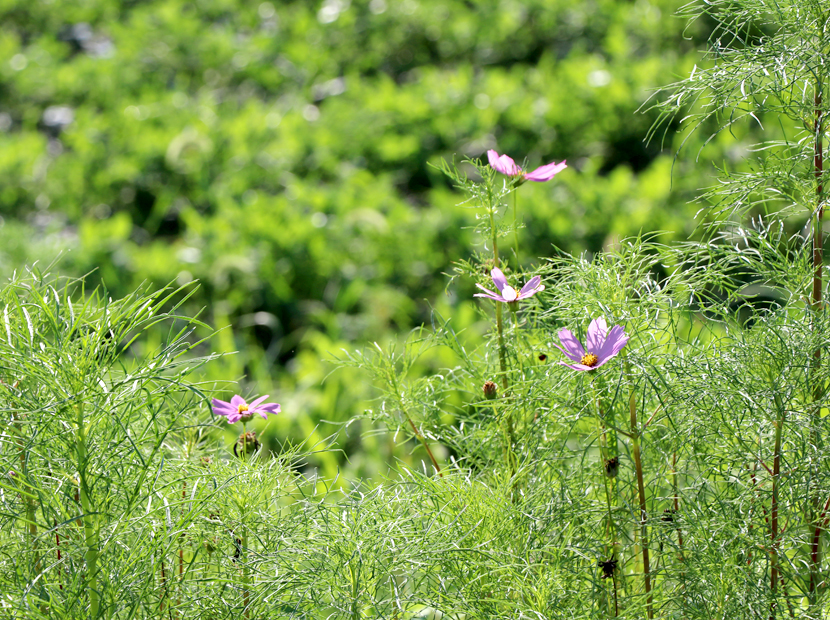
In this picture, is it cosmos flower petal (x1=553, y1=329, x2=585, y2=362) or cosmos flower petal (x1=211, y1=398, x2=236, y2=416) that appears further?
cosmos flower petal (x1=211, y1=398, x2=236, y2=416)

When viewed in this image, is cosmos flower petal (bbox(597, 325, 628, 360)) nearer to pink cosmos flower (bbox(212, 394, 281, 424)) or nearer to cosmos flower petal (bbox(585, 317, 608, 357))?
cosmos flower petal (bbox(585, 317, 608, 357))

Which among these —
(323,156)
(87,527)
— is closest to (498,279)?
(87,527)

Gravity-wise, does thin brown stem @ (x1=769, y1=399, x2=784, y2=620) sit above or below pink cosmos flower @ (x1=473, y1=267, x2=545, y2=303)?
below

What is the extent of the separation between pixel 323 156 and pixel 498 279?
10.6 feet

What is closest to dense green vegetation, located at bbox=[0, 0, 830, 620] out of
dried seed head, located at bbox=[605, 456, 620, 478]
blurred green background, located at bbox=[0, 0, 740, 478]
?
dried seed head, located at bbox=[605, 456, 620, 478]

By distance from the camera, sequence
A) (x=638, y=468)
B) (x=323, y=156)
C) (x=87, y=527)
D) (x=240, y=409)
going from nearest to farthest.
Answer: (x=87, y=527) < (x=638, y=468) < (x=240, y=409) < (x=323, y=156)

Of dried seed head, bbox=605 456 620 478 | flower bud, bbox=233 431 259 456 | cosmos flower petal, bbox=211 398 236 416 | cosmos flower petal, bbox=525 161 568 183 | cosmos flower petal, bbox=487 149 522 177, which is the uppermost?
cosmos flower petal, bbox=487 149 522 177

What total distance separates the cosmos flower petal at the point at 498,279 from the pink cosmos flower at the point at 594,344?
94 millimetres

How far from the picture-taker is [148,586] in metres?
0.79

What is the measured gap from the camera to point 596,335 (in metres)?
0.82

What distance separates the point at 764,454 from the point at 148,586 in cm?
62

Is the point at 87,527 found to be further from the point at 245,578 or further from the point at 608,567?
the point at 608,567

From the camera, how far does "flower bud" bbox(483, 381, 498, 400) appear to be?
3.02ft

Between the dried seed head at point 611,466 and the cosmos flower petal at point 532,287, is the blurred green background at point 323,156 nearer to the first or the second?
the cosmos flower petal at point 532,287
